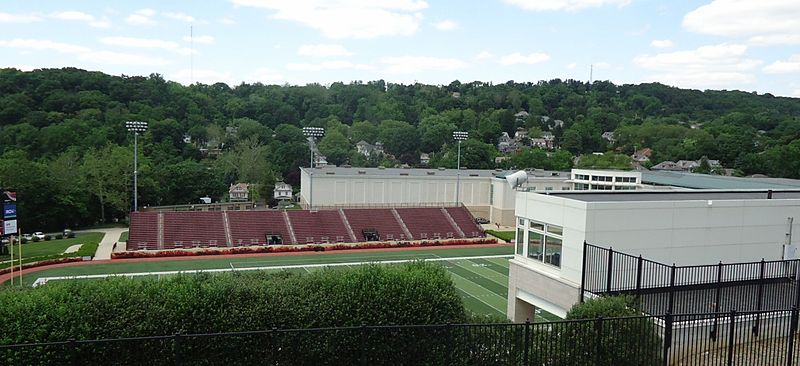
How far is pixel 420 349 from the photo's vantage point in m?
11.9

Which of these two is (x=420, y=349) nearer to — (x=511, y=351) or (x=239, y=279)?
(x=511, y=351)

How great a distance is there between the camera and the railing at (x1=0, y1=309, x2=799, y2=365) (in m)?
11.2

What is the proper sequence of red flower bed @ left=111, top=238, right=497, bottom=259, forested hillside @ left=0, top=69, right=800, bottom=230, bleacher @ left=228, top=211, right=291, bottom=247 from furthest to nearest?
forested hillside @ left=0, top=69, right=800, bottom=230
bleacher @ left=228, top=211, right=291, bottom=247
red flower bed @ left=111, top=238, right=497, bottom=259

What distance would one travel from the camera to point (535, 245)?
64.7 ft

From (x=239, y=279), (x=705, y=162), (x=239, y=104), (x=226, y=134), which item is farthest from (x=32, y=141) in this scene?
(x=705, y=162)

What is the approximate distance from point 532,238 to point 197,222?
3161 cm

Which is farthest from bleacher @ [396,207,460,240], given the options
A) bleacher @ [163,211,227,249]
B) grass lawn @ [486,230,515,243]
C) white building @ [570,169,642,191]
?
bleacher @ [163,211,227,249]

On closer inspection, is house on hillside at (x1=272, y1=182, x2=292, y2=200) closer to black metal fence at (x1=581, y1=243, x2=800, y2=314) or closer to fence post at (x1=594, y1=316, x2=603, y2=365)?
black metal fence at (x1=581, y1=243, x2=800, y2=314)

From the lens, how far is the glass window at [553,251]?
18438mm

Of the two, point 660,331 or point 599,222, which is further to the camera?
point 599,222

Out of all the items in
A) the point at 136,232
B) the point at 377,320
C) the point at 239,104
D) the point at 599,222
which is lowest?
the point at 136,232

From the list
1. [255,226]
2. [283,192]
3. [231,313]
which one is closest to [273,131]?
[283,192]

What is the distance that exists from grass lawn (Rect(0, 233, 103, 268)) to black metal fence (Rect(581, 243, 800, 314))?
33378 millimetres

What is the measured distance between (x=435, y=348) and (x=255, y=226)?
35.2 metres
